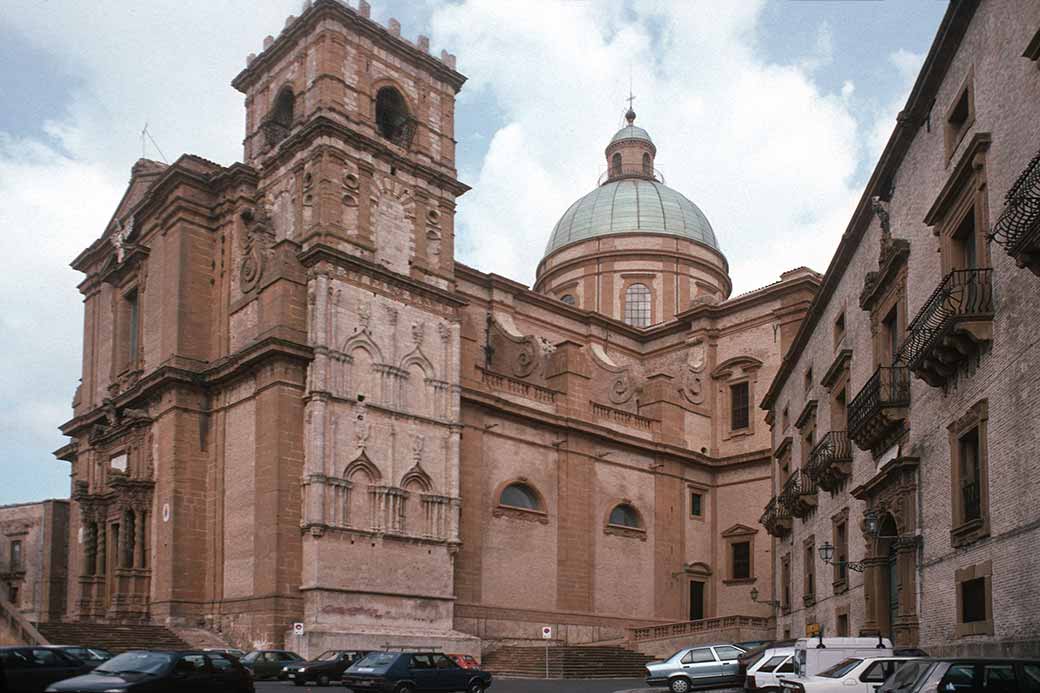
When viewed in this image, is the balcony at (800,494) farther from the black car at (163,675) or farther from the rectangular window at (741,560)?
the rectangular window at (741,560)

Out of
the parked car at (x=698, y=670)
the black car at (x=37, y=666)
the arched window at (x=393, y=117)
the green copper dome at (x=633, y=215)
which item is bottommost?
the parked car at (x=698, y=670)

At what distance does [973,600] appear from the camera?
56.8 feet

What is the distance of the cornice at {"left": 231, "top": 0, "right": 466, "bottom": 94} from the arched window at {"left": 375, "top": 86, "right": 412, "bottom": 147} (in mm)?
1538

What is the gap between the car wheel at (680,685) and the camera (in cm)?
2827

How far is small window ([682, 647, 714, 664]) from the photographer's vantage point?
28.9 metres

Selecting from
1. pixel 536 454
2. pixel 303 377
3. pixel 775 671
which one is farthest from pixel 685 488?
pixel 775 671

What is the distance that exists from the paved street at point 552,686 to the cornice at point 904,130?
10.9 m

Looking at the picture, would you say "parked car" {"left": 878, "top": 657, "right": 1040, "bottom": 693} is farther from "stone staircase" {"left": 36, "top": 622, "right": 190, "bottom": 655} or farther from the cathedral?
"stone staircase" {"left": 36, "top": 622, "right": 190, "bottom": 655}

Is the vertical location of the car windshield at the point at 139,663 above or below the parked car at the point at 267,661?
above

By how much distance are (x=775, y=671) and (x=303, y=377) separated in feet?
61.3

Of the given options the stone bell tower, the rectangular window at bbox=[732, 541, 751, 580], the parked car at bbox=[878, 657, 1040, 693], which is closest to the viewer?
the parked car at bbox=[878, 657, 1040, 693]

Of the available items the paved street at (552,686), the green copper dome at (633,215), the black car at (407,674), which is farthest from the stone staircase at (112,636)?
the green copper dome at (633,215)

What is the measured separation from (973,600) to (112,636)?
2589 centimetres

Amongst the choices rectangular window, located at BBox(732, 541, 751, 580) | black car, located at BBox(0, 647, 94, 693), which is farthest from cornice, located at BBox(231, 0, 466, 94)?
black car, located at BBox(0, 647, 94, 693)
